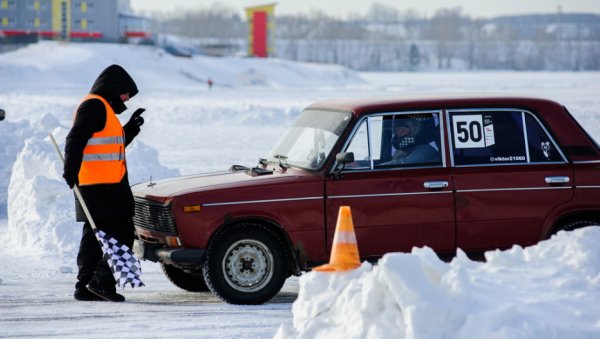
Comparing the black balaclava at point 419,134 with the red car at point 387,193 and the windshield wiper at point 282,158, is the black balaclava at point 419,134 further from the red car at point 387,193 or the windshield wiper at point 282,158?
the windshield wiper at point 282,158

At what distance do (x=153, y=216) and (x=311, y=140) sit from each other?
4.61 ft

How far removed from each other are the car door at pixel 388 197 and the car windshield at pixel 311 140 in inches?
6.8

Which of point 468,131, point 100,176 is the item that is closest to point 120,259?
point 100,176

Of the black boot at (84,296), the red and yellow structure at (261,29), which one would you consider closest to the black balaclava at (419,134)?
the black boot at (84,296)

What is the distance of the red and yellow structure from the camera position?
125875mm

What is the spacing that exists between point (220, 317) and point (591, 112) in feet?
92.4

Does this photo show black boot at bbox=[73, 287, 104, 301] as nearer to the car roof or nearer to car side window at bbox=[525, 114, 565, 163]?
the car roof

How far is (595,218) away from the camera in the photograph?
8938 mm

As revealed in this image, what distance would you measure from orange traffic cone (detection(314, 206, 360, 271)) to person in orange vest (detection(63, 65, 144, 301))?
2.70 metres

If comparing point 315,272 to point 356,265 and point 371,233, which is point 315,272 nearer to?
point 356,265

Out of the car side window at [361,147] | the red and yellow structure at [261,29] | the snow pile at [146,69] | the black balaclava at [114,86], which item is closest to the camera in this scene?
the car side window at [361,147]

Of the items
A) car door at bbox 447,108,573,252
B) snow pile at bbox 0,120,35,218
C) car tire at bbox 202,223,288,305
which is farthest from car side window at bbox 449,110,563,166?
snow pile at bbox 0,120,35,218

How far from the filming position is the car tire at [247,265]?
848 centimetres

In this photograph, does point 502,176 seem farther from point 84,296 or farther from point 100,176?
point 84,296
